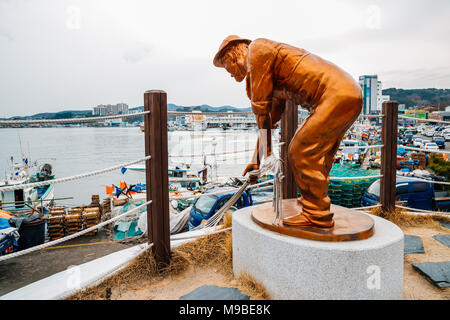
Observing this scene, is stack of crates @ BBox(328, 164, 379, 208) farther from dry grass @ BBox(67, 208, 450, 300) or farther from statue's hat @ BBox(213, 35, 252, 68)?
statue's hat @ BBox(213, 35, 252, 68)

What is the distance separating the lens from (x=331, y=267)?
183 cm

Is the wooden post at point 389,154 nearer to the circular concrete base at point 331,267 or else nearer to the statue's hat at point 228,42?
the circular concrete base at point 331,267

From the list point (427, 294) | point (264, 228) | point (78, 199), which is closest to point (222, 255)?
point (264, 228)

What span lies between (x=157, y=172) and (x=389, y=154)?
266cm

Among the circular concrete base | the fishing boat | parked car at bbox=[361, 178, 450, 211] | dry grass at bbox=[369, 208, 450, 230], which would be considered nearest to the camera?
the circular concrete base

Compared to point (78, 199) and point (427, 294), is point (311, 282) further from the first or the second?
point (78, 199)

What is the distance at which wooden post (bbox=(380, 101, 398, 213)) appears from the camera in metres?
3.64

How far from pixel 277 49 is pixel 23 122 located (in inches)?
62.3

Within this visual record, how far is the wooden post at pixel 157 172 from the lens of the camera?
2.50 m

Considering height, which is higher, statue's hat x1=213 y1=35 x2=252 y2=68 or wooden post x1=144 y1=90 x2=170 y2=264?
statue's hat x1=213 y1=35 x2=252 y2=68

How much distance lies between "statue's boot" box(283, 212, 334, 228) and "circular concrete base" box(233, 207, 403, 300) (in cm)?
11

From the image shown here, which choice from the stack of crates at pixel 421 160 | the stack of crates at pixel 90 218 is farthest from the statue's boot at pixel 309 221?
the stack of crates at pixel 421 160

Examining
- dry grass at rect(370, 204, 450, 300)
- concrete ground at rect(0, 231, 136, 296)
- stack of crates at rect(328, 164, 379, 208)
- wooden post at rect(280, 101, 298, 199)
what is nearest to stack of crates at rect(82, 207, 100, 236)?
concrete ground at rect(0, 231, 136, 296)

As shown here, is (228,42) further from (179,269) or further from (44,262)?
(44,262)
